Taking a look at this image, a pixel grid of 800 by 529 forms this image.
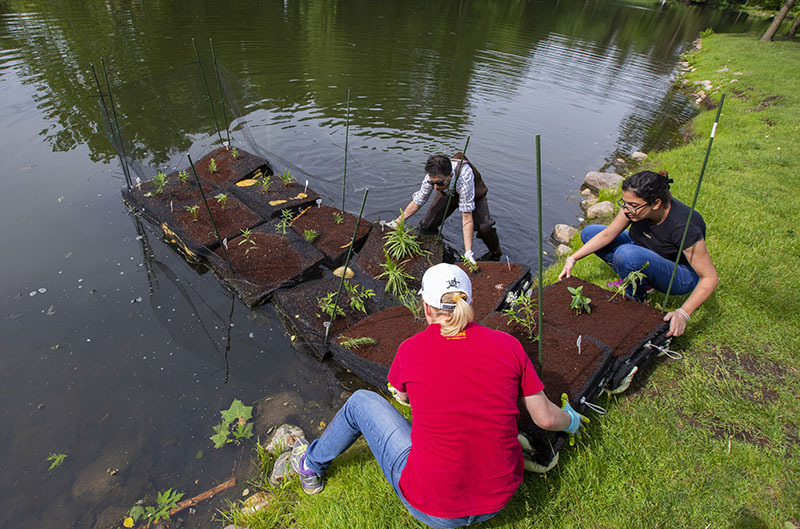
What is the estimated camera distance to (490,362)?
63.3 inches

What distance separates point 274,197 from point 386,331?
2.89 meters

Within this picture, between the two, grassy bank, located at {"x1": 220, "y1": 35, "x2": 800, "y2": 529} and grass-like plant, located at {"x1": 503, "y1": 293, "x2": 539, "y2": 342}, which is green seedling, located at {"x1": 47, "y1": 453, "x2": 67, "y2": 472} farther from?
grass-like plant, located at {"x1": 503, "y1": 293, "x2": 539, "y2": 342}

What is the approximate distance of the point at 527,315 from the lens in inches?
117

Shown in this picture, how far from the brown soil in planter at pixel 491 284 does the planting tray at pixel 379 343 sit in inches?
22.7

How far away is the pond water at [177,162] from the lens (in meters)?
2.93

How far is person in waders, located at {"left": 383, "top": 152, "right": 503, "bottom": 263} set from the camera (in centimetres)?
386

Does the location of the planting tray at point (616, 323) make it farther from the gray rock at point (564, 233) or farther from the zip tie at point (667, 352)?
the gray rock at point (564, 233)

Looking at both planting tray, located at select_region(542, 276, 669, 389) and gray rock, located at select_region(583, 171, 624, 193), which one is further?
gray rock, located at select_region(583, 171, 624, 193)

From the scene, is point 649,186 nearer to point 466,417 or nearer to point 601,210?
point 466,417

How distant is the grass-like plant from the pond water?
1.57 meters

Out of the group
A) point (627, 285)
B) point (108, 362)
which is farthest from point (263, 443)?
point (627, 285)

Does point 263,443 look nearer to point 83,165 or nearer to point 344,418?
point 344,418

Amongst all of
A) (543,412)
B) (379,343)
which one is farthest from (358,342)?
(543,412)

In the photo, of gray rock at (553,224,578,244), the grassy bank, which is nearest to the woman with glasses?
the grassy bank
